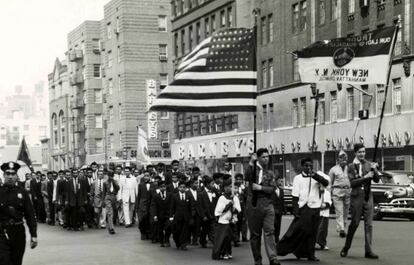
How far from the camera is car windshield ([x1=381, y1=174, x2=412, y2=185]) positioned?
29047mm

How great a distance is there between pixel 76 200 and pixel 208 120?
4065 cm

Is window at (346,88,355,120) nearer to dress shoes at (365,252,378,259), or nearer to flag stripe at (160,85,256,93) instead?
dress shoes at (365,252,378,259)

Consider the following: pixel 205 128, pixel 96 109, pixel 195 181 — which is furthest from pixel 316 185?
pixel 96 109

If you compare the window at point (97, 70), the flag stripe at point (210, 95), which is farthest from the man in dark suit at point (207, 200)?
the window at point (97, 70)

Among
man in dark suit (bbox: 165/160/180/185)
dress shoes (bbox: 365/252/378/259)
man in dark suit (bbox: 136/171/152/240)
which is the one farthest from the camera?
man in dark suit (bbox: 165/160/180/185)

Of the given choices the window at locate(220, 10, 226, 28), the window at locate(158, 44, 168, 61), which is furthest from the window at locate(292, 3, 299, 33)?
the window at locate(158, 44, 168, 61)

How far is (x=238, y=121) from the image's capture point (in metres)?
63.1

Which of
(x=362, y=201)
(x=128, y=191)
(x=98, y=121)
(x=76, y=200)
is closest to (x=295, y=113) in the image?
(x=128, y=191)

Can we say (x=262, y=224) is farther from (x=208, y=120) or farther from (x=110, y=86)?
(x=110, y=86)

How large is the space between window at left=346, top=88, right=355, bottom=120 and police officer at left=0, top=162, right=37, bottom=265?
119 feet

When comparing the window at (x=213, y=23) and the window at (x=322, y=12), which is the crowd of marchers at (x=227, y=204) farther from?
the window at (x=213, y=23)

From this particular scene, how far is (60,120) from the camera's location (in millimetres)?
115375

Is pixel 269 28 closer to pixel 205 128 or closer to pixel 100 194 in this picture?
pixel 205 128

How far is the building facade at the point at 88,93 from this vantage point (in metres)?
98.8
